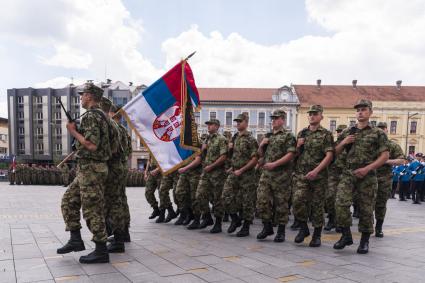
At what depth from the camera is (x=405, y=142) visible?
43.3 meters

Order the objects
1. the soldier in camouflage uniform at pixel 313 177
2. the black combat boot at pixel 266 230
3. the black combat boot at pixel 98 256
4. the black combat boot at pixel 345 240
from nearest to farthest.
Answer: the black combat boot at pixel 98 256, the black combat boot at pixel 345 240, the soldier in camouflage uniform at pixel 313 177, the black combat boot at pixel 266 230

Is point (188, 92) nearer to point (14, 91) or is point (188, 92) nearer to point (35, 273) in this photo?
point (35, 273)

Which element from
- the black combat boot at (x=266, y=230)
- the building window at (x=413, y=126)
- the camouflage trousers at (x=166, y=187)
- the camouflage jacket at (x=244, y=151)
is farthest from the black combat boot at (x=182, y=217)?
the building window at (x=413, y=126)

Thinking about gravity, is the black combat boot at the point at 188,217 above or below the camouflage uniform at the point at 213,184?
below

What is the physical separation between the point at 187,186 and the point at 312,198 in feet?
7.91

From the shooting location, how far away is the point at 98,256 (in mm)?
3832

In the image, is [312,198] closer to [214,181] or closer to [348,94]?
[214,181]

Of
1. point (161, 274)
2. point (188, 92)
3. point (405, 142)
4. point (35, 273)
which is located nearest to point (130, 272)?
point (161, 274)

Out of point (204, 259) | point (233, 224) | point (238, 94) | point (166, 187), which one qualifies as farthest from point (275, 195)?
point (238, 94)

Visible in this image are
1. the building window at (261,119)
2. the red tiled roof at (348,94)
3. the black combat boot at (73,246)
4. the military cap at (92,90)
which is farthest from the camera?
the building window at (261,119)

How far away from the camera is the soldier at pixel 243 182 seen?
→ 561 centimetres

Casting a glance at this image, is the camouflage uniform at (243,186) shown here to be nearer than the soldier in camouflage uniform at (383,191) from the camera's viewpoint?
Yes

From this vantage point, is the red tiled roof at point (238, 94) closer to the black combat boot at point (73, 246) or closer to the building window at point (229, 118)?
the building window at point (229, 118)

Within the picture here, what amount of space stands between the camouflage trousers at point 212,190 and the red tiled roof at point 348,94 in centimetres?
3956
